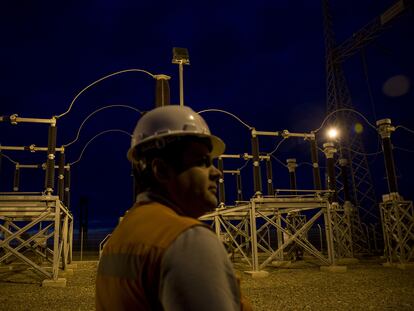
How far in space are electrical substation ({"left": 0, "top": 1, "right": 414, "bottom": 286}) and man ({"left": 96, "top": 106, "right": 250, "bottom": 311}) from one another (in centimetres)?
646

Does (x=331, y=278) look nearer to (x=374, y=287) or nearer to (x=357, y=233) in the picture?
(x=374, y=287)

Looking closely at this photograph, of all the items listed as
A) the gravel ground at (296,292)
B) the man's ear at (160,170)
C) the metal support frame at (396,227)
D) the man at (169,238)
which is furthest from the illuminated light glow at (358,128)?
the man's ear at (160,170)

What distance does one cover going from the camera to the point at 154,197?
1634 mm

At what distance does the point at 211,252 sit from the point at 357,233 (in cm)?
2869

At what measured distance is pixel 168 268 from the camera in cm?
120

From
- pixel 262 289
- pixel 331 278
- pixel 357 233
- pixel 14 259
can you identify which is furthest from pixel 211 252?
pixel 357 233

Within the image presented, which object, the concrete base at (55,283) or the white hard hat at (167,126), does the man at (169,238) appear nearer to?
the white hard hat at (167,126)

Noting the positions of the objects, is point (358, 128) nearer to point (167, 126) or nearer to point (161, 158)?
point (167, 126)

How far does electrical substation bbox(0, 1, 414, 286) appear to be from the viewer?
1166 cm

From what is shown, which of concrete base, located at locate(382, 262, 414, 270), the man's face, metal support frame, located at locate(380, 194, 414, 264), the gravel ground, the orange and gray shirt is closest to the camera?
the orange and gray shirt

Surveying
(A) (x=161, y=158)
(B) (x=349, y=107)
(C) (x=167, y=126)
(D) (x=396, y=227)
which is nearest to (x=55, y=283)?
(C) (x=167, y=126)

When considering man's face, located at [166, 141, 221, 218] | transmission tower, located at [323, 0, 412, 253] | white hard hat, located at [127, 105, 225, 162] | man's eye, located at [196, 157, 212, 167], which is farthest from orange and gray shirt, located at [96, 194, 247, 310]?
transmission tower, located at [323, 0, 412, 253]

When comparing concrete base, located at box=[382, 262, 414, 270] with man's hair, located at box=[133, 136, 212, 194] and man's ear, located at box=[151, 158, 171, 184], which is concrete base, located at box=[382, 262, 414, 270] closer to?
man's hair, located at box=[133, 136, 212, 194]

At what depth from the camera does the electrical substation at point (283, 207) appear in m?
11.7
